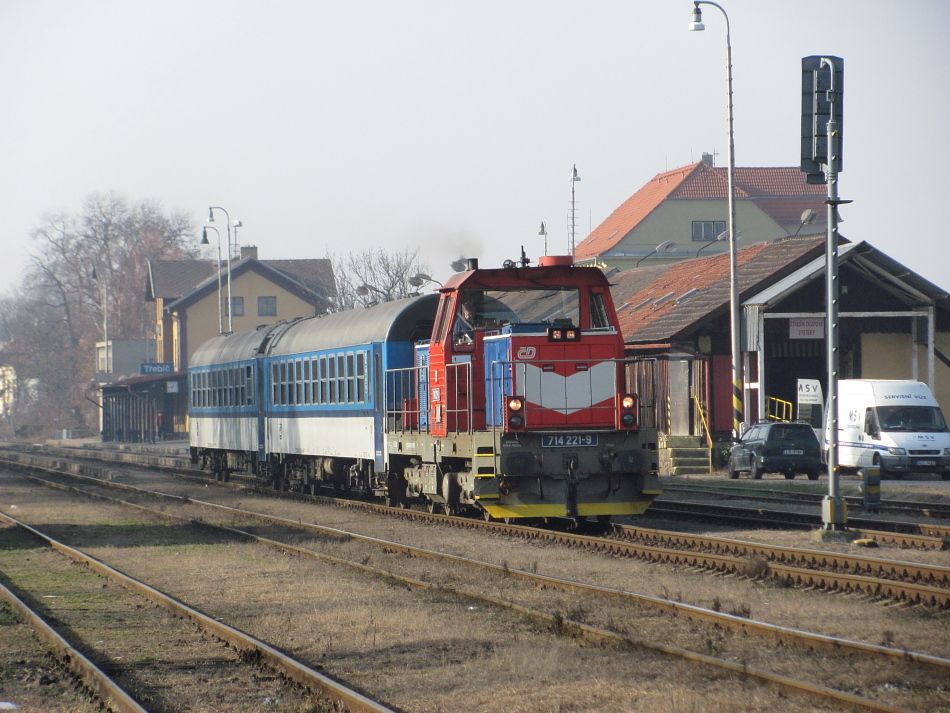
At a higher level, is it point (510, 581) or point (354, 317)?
point (354, 317)

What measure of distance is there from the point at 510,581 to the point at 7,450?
55.3 m

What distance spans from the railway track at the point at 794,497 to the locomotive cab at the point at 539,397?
4.00m

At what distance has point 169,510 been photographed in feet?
79.3

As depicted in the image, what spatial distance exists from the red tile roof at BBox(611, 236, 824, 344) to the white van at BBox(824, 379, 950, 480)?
→ 5928mm

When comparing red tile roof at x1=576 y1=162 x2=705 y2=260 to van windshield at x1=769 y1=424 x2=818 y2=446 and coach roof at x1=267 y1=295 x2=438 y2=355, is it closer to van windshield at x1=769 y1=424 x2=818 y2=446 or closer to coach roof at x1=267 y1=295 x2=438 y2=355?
van windshield at x1=769 y1=424 x2=818 y2=446

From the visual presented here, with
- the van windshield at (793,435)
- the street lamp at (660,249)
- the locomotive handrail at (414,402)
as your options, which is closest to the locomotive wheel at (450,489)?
the locomotive handrail at (414,402)

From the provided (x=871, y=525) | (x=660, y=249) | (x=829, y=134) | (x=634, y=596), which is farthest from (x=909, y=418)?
(x=660, y=249)

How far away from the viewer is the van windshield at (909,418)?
2975 cm

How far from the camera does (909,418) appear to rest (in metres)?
29.9

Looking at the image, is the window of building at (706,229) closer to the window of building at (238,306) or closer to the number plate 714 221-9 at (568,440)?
the window of building at (238,306)

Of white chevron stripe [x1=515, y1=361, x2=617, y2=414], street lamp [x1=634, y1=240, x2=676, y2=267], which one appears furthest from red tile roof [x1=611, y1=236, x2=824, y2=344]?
street lamp [x1=634, y1=240, x2=676, y2=267]

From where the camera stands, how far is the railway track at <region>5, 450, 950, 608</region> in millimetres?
11891

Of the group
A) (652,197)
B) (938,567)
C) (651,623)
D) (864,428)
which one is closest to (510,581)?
(651,623)

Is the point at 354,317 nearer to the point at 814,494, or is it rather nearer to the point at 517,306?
the point at 517,306
